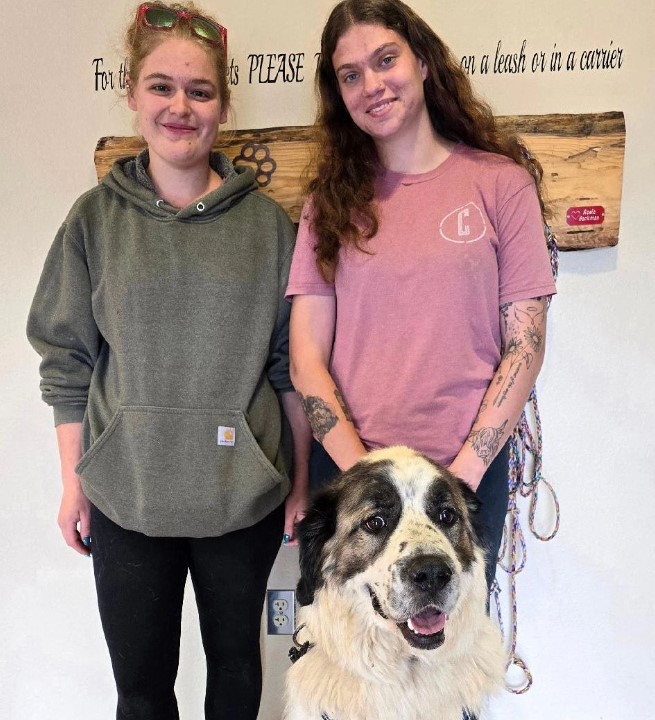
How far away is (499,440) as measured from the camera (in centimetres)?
142

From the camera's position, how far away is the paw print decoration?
1962 mm

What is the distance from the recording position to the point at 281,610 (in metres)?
2.18

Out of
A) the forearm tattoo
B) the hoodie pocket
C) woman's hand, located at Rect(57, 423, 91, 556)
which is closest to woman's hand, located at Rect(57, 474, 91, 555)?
woman's hand, located at Rect(57, 423, 91, 556)

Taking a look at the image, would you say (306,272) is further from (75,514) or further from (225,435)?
(75,514)

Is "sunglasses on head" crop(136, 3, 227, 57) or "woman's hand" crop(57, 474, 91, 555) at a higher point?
"sunglasses on head" crop(136, 3, 227, 57)

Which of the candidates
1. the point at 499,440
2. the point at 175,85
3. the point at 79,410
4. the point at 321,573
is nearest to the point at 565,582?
the point at 499,440

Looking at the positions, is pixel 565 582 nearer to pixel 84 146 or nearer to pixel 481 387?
pixel 481 387

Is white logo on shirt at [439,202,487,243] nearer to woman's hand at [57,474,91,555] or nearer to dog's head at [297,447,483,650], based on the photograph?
dog's head at [297,447,483,650]

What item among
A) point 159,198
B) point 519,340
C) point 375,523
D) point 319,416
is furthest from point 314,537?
point 159,198

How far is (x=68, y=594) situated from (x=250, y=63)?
1.90m

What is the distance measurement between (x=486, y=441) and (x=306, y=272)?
58 centimetres

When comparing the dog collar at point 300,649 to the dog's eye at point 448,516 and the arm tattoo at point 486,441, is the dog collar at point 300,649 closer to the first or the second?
the dog's eye at point 448,516

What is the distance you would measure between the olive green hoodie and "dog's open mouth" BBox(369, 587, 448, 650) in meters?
0.48

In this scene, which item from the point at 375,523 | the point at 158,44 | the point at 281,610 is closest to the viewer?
the point at 375,523
